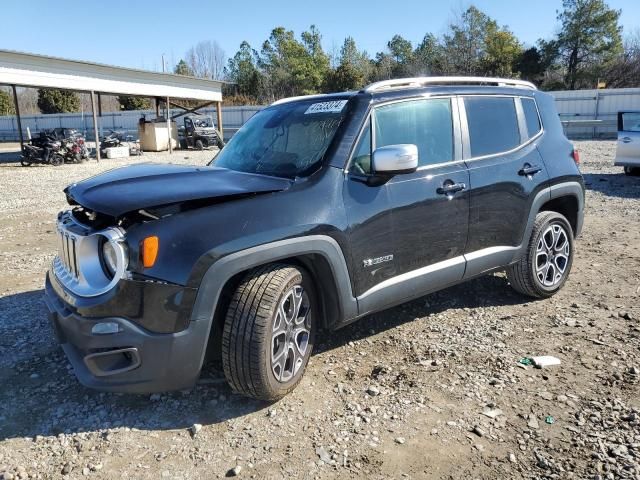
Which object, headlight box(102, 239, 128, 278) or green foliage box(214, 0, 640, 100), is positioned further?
green foliage box(214, 0, 640, 100)

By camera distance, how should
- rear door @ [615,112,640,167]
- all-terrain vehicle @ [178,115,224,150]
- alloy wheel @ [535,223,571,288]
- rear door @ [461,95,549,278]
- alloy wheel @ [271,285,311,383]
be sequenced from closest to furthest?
alloy wheel @ [271,285,311,383] → rear door @ [461,95,549,278] → alloy wheel @ [535,223,571,288] → rear door @ [615,112,640,167] → all-terrain vehicle @ [178,115,224,150]

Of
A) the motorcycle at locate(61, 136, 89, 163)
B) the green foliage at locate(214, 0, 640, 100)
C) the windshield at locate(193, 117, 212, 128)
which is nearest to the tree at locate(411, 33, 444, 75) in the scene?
the green foliage at locate(214, 0, 640, 100)

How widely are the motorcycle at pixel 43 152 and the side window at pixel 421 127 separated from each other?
21671mm

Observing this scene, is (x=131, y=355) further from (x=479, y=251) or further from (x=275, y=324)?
(x=479, y=251)

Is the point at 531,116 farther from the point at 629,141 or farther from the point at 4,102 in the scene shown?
the point at 4,102

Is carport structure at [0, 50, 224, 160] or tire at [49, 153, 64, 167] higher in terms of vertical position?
carport structure at [0, 50, 224, 160]

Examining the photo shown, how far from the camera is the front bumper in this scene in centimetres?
267

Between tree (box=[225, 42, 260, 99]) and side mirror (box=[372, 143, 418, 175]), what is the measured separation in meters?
54.8

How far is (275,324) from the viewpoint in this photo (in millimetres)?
3021

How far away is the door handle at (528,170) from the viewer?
439 cm

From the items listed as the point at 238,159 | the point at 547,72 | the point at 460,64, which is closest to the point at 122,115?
the point at 460,64

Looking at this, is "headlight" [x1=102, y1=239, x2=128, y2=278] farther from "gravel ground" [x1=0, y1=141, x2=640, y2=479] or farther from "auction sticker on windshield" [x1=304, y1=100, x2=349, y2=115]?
"auction sticker on windshield" [x1=304, y1=100, x2=349, y2=115]

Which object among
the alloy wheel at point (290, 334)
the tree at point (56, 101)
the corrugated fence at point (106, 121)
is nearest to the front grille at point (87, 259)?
the alloy wheel at point (290, 334)

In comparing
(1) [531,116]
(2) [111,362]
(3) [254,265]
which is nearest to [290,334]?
(3) [254,265]
